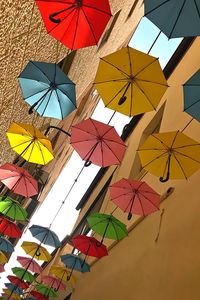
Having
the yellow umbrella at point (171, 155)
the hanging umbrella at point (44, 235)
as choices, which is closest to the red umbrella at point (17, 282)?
the hanging umbrella at point (44, 235)

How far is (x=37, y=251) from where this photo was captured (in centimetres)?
990

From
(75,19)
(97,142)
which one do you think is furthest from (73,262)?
(75,19)

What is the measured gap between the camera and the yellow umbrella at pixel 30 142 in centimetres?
459

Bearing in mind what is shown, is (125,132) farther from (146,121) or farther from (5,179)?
(5,179)

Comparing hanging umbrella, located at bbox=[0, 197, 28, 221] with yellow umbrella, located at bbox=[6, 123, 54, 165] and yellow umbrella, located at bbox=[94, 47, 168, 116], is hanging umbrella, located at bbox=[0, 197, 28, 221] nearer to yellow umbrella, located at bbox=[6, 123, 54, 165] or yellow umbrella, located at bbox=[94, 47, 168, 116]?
yellow umbrella, located at bbox=[6, 123, 54, 165]

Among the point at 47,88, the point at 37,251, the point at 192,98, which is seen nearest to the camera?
the point at 192,98

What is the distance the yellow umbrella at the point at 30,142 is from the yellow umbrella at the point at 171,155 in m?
1.26

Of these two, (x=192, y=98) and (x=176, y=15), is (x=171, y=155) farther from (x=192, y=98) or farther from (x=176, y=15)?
(x=176, y=15)

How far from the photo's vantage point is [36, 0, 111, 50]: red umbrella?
331 cm

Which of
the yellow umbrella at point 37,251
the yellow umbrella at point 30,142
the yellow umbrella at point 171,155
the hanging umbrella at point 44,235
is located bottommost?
the yellow umbrella at point 30,142

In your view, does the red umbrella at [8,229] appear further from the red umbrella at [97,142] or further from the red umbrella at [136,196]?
the red umbrella at [97,142]

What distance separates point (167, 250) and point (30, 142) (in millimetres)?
2589

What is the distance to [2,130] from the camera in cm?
543

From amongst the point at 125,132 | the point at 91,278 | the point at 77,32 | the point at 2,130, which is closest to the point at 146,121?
the point at 125,132
